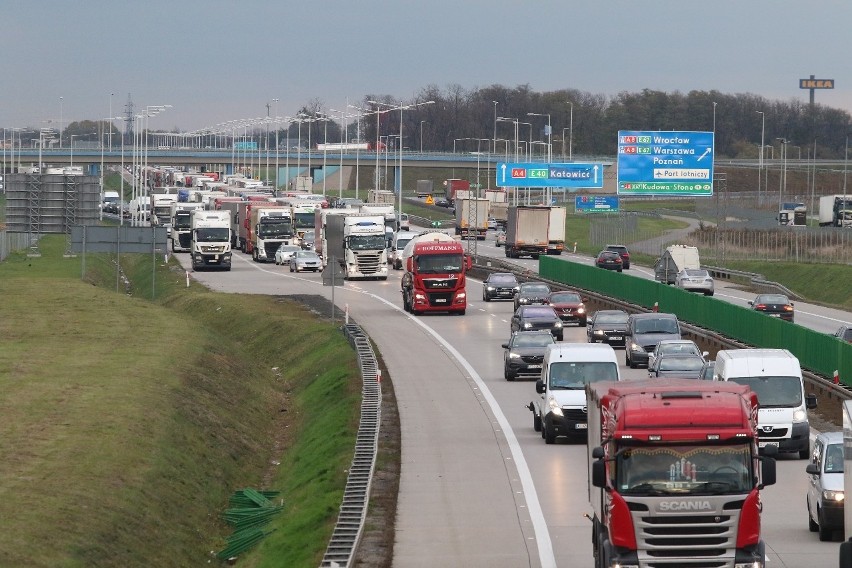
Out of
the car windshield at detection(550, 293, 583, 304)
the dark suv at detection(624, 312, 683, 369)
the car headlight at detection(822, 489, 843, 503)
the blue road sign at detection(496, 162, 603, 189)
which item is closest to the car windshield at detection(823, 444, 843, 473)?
the car headlight at detection(822, 489, 843, 503)

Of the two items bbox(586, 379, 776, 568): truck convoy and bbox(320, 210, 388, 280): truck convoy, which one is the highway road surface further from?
bbox(320, 210, 388, 280): truck convoy

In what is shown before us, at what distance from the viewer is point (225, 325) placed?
67.6 meters

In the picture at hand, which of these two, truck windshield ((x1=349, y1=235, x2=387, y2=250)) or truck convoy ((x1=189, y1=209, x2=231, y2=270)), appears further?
truck convoy ((x1=189, y1=209, x2=231, y2=270))

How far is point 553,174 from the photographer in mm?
121625

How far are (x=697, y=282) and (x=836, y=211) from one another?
163 feet

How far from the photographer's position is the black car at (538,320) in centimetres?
5434

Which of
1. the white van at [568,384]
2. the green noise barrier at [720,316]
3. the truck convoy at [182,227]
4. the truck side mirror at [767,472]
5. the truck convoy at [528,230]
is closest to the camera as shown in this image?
the truck side mirror at [767,472]

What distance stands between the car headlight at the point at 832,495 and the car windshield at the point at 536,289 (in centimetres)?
4358

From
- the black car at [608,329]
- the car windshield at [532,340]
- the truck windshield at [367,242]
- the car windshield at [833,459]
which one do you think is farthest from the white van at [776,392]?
the truck windshield at [367,242]

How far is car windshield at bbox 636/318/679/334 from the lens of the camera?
1964 inches

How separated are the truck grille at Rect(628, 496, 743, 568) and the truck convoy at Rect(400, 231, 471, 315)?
47803mm

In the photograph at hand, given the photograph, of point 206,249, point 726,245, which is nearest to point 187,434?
point 206,249

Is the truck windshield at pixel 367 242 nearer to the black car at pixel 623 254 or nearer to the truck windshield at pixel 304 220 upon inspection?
the black car at pixel 623 254

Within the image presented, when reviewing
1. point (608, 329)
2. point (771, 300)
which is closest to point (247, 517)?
point (608, 329)
